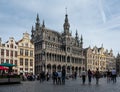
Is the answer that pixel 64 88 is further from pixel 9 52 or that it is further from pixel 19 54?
pixel 19 54

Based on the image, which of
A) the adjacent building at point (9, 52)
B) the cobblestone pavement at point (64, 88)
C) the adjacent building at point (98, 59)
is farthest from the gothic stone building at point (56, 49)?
the cobblestone pavement at point (64, 88)

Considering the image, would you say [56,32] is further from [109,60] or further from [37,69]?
[109,60]

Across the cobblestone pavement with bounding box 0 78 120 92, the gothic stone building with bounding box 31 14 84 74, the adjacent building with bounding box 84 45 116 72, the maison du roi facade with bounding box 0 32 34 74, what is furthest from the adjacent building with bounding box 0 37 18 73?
the cobblestone pavement with bounding box 0 78 120 92

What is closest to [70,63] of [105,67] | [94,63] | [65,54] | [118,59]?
[65,54]

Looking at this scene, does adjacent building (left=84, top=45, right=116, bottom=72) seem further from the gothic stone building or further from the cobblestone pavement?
the cobblestone pavement

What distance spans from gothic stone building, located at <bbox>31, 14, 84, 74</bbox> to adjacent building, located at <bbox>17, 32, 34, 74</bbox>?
701 centimetres

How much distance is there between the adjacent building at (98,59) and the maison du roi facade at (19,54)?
1551 inches

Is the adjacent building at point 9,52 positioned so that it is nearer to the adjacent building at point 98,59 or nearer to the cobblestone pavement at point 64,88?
the adjacent building at point 98,59

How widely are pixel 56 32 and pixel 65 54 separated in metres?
10.8

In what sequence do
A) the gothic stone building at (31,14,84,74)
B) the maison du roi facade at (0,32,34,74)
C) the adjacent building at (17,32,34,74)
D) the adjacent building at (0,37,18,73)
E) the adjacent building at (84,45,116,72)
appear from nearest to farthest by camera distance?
1. the adjacent building at (0,37,18,73)
2. the maison du roi facade at (0,32,34,74)
3. the adjacent building at (17,32,34,74)
4. the gothic stone building at (31,14,84,74)
5. the adjacent building at (84,45,116,72)

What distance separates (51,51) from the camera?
88188 millimetres

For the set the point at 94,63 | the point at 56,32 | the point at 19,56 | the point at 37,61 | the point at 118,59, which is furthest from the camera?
the point at 118,59

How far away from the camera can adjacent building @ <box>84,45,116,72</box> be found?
112669 mm

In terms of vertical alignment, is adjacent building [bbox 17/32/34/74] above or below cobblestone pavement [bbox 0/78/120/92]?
above
